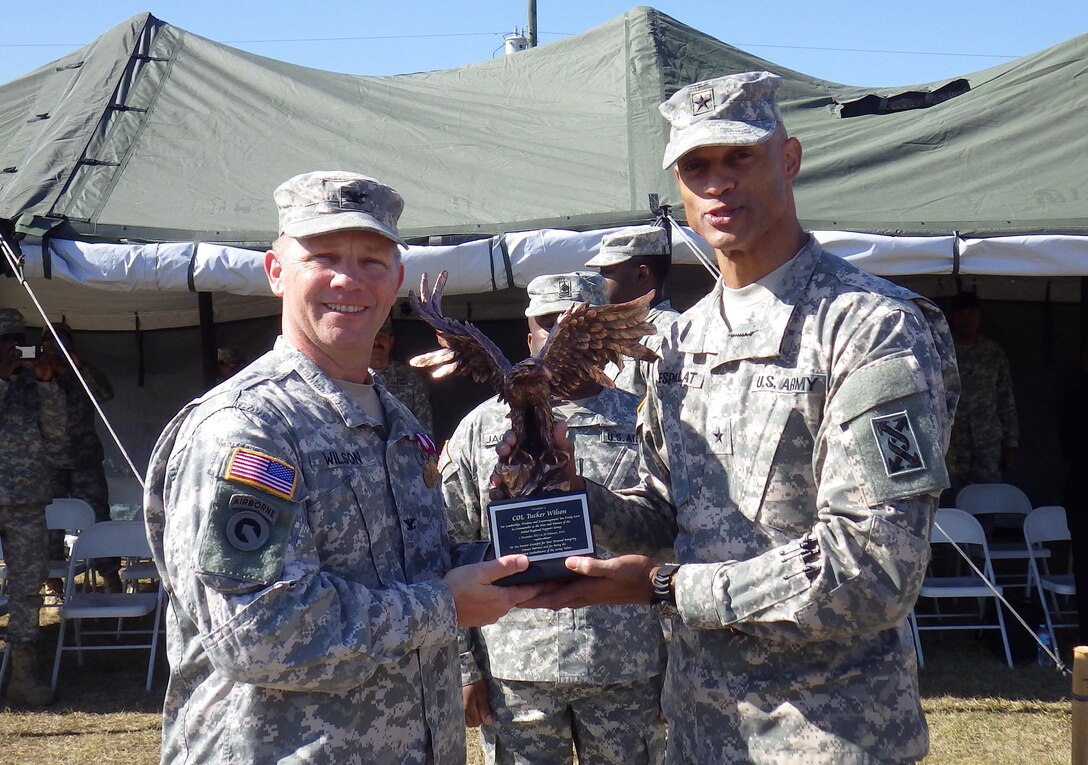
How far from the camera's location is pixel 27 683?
599cm

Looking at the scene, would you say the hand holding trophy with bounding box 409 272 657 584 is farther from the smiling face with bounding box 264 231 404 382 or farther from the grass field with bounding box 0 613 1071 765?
the grass field with bounding box 0 613 1071 765

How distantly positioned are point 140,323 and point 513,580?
25.8 feet

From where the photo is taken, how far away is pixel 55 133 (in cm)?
688

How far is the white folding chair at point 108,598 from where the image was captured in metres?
6.09

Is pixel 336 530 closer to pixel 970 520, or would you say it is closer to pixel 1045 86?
pixel 970 520

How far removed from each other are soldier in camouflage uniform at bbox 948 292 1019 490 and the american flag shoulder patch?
22.4ft

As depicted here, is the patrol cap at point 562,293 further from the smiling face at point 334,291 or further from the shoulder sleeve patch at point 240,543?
the shoulder sleeve patch at point 240,543

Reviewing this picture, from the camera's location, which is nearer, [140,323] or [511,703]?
[511,703]

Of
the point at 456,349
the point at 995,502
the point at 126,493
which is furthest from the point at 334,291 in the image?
the point at 126,493

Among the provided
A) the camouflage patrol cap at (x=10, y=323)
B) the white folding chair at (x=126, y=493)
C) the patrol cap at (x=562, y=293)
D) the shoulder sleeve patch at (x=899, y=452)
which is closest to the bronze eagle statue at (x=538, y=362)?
the shoulder sleeve patch at (x=899, y=452)

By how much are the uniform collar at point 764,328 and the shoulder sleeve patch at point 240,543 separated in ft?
3.30

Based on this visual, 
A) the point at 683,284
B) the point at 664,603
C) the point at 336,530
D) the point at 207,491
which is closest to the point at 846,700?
the point at 664,603

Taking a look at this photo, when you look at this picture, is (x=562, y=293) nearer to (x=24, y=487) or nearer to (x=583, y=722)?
(x=583, y=722)

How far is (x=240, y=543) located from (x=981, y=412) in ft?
23.1
